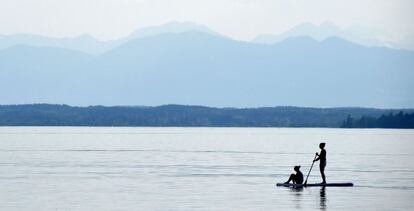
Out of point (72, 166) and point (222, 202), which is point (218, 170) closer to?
point (72, 166)

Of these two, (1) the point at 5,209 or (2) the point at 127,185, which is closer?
(1) the point at 5,209

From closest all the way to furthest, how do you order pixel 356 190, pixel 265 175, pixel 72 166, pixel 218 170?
pixel 356 190, pixel 265 175, pixel 218 170, pixel 72 166


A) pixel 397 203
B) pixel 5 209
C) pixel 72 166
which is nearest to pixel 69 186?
pixel 5 209

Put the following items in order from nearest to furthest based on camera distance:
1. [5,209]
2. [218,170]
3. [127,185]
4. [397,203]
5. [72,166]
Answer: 1. [5,209]
2. [397,203]
3. [127,185]
4. [218,170]
5. [72,166]

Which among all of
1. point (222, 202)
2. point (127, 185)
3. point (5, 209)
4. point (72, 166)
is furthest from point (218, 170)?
point (5, 209)

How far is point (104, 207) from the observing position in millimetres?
34281

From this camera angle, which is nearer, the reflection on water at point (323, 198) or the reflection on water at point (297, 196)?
the reflection on water at point (323, 198)

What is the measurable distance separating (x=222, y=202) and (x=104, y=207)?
15.0 ft

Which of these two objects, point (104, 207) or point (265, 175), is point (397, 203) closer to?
point (104, 207)

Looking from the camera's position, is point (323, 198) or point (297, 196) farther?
point (297, 196)

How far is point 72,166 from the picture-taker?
217ft

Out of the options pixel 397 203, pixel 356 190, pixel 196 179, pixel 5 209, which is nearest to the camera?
pixel 5 209

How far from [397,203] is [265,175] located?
20.2 meters

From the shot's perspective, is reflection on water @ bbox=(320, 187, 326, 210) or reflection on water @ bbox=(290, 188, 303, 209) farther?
reflection on water @ bbox=(290, 188, 303, 209)
